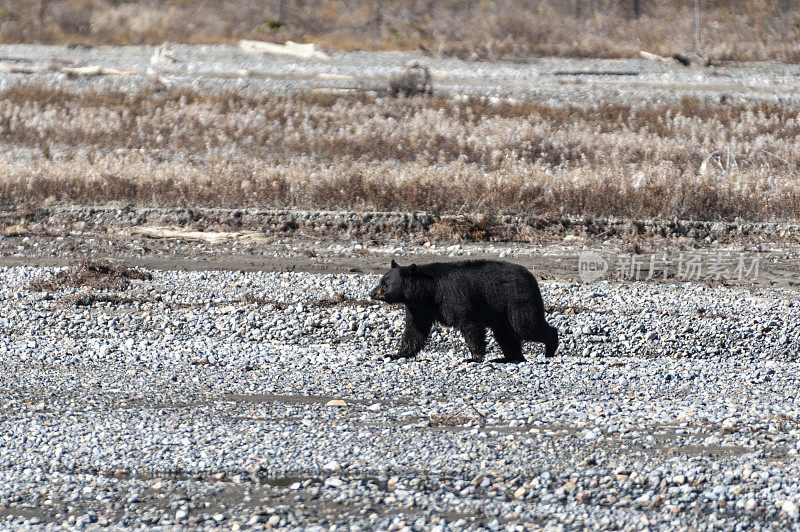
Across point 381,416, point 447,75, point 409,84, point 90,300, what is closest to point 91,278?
point 90,300

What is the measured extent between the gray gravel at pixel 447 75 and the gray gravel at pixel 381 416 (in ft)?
48.0

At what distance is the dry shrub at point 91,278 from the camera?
39.5 ft

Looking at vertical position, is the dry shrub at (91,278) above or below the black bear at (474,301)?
below

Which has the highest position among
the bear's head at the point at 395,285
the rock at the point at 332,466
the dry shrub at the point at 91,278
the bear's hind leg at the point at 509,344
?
the bear's head at the point at 395,285

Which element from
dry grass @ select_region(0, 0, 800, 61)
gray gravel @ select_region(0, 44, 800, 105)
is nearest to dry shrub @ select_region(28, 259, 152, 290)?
gray gravel @ select_region(0, 44, 800, 105)

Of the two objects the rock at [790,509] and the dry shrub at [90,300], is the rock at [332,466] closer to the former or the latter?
the rock at [790,509]

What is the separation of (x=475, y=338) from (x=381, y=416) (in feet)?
5.79

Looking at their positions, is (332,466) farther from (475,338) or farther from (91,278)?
(91,278)

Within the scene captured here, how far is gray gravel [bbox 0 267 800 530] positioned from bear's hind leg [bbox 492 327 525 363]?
17 centimetres

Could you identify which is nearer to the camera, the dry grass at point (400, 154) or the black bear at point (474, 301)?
the black bear at point (474, 301)

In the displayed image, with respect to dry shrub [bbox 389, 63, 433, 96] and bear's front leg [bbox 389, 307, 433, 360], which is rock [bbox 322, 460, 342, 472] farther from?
dry shrub [bbox 389, 63, 433, 96]

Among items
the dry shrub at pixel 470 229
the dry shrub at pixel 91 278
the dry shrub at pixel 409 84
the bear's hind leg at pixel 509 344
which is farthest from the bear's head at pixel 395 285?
the dry shrub at pixel 409 84

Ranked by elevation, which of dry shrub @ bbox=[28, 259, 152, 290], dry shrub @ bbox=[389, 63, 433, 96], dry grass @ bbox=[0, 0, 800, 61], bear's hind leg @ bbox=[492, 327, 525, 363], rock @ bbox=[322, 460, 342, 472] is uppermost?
dry grass @ bbox=[0, 0, 800, 61]

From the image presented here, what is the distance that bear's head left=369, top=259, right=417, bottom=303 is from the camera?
8859mm
